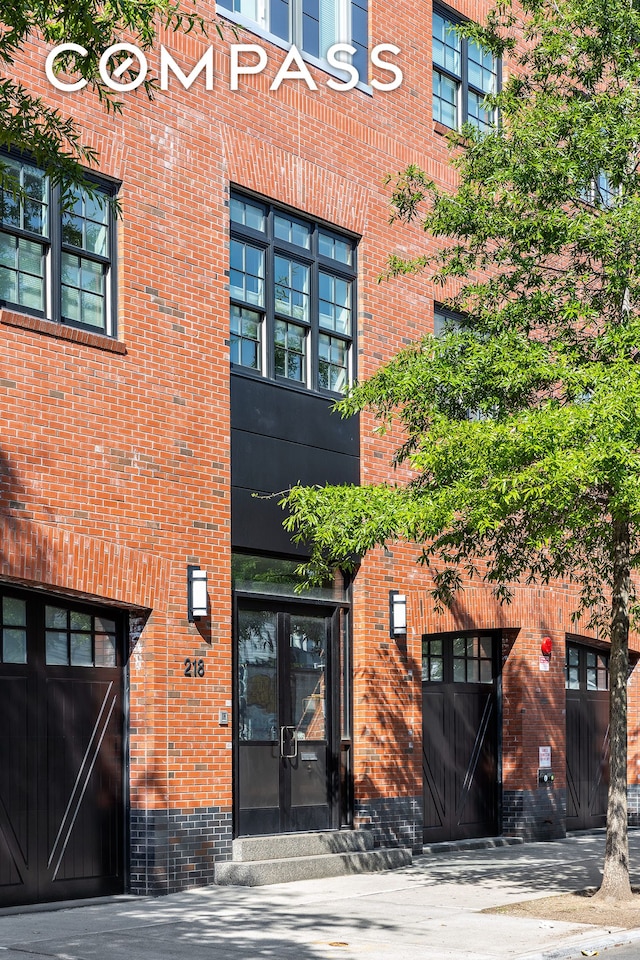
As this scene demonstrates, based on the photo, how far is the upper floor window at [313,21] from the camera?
52.1ft

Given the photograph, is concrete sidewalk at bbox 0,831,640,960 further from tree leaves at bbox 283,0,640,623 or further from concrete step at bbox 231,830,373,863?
tree leaves at bbox 283,0,640,623

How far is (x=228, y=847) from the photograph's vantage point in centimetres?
1406

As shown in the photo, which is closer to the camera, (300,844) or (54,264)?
(54,264)

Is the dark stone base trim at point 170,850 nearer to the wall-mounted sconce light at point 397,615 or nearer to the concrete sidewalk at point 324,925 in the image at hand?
the concrete sidewalk at point 324,925

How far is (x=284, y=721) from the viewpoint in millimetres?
15367

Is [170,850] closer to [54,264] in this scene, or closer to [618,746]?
[618,746]

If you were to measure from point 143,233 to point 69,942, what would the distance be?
697 centimetres

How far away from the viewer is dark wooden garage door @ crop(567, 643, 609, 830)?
840 inches

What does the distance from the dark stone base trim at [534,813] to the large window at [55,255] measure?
9788 mm

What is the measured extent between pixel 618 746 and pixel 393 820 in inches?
172

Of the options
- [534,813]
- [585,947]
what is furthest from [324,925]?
[534,813]

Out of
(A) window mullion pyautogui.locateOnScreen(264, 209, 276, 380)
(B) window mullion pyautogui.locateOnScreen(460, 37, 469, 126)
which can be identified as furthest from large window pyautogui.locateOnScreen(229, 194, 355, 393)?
(B) window mullion pyautogui.locateOnScreen(460, 37, 469, 126)

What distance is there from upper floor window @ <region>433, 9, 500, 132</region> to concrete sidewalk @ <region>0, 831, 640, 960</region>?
10.5 meters

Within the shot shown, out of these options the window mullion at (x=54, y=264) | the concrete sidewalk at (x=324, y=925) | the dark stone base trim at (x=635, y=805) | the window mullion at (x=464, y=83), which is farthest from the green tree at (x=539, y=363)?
the dark stone base trim at (x=635, y=805)
